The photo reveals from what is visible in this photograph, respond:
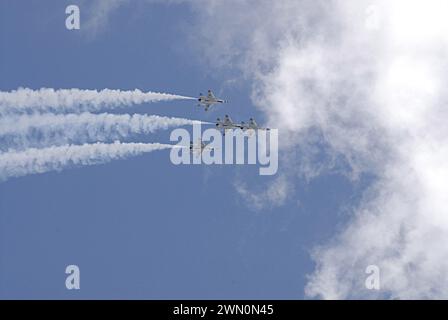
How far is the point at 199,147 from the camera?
162000 millimetres

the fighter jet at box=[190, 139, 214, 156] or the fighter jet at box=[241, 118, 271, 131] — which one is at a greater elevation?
the fighter jet at box=[241, 118, 271, 131]

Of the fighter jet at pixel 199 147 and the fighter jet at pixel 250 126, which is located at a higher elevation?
the fighter jet at pixel 250 126

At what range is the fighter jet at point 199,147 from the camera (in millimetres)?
161375

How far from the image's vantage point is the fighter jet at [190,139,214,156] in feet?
529
